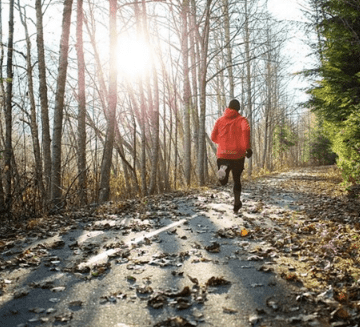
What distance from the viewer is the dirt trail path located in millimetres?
2822

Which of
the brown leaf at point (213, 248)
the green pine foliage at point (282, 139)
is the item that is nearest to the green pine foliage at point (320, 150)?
the green pine foliage at point (282, 139)

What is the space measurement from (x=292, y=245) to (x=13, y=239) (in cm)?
444

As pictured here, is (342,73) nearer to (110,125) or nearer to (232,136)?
(232,136)

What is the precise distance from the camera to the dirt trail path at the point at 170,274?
9.26 ft

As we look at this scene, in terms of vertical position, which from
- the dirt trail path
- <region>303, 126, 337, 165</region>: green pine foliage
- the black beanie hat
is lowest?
the dirt trail path

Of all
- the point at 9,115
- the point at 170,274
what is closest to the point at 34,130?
the point at 9,115

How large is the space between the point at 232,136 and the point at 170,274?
3.73 meters

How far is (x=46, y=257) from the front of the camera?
14.5ft

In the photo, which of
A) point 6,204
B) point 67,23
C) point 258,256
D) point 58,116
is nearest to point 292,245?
point 258,256

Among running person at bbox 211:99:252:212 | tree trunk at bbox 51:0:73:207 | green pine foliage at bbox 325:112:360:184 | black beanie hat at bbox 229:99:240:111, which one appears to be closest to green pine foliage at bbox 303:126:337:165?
green pine foliage at bbox 325:112:360:184

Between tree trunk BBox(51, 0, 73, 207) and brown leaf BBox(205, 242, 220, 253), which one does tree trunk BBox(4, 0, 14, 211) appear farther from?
brown leaf BBox(205, 242, 220, 253)

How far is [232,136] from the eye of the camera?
22.2 feet

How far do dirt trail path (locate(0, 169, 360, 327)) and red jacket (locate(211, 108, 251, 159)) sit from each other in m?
1.39

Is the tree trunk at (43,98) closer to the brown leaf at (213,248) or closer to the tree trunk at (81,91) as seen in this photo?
the tree trunk at (81,91)
